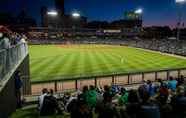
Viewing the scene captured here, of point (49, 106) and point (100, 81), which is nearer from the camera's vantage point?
point (49, 106)

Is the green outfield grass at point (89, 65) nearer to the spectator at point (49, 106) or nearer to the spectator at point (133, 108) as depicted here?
the spectator at point (49, 106)

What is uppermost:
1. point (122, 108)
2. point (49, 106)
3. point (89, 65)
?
point (122, 108)

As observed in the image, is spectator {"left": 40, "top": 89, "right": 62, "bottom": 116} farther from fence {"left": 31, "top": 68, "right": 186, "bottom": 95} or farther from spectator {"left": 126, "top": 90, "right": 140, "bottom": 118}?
fence {"left": 31, "top": 68, "right": 186, "bottom": 95}

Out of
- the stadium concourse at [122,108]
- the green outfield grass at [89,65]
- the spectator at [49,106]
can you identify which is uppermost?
the stadium concourse at [122,108]

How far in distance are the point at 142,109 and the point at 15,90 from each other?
676cm

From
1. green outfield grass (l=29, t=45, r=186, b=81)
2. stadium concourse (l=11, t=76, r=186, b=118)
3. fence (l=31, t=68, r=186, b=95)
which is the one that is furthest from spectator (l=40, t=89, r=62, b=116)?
green outfield grass (l=29, t=45, r=186, b=81)

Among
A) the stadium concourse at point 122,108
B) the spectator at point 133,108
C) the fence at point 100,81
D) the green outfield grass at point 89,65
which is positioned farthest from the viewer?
the green outfield grass at point 89,65

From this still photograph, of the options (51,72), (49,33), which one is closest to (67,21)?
(49,33)

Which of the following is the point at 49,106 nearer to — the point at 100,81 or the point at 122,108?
the point at 122,108

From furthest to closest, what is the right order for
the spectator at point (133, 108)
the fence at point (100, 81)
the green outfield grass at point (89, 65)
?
the green outfield grass at point (89, 65) < the fence at point (100, 81) < the spectator at point (133, 108)

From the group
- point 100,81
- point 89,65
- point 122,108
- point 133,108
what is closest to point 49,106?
point 122,108

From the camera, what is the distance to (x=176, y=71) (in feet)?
68.2

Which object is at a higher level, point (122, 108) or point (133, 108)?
point (133, 108)

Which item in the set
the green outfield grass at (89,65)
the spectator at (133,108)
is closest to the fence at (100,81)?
the green outfield grass at (89,65)
